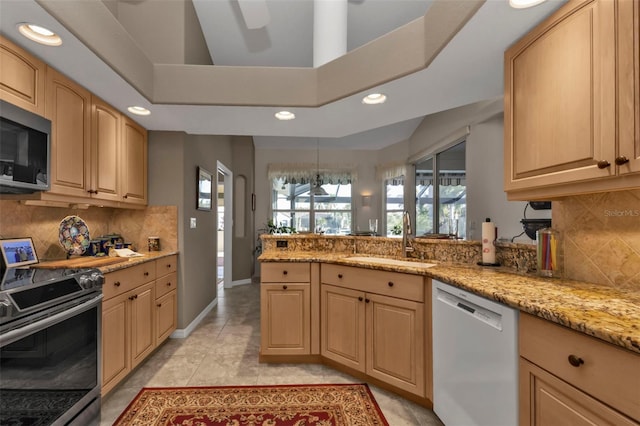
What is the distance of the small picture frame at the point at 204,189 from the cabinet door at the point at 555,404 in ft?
10.8

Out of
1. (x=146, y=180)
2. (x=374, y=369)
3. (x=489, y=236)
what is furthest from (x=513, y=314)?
(x=146, y=180)

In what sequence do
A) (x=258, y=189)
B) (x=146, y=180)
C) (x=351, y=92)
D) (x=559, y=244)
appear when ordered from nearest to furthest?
(x=559, y=244), (x=351, y=92), (x=146, y=180), (x=258, y=189)

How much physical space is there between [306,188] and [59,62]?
16.5 feet

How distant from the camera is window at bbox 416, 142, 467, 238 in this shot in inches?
163

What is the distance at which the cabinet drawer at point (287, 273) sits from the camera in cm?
246

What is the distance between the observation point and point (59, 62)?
1.75 m

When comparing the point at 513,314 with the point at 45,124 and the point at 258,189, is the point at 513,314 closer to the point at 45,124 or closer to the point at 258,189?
the point at 45,124

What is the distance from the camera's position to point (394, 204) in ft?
20.4

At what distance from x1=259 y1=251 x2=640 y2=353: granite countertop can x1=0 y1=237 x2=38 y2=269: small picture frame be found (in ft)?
8.03

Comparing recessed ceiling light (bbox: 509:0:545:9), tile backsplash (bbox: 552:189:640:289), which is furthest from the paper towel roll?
recessed ceiling light (bbox: 509:0:545:9)

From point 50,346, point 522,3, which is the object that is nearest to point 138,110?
point 50,346

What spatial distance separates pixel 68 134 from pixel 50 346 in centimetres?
132

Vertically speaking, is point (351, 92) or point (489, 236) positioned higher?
point (351, 92)

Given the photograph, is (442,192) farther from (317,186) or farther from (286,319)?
(286,319)
